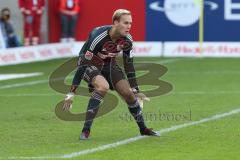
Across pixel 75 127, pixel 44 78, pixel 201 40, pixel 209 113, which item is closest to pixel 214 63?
pixel 201 40

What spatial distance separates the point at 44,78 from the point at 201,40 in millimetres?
6469

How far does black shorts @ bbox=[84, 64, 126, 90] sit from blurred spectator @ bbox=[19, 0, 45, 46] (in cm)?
1498

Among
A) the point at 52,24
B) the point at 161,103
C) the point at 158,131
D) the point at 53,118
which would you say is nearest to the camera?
the point at 158,131

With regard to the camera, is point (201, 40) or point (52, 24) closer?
point (201, 40)

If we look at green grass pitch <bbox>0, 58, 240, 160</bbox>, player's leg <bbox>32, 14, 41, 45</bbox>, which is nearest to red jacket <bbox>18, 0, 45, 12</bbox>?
player's leg <bbox>32, 14, 41, 45</bbox>

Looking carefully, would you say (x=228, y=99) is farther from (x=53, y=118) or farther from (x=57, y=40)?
(x=57, y=40)

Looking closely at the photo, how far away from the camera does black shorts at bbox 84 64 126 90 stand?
10.7 metres

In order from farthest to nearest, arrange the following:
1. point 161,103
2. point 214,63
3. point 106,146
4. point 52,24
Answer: point 52,24 → point 214,63 → point 161,103 → point 106,146

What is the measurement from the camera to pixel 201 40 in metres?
24.7

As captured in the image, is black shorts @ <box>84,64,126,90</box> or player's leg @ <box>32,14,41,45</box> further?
player's leg @ <box>32,14,41,45</box>

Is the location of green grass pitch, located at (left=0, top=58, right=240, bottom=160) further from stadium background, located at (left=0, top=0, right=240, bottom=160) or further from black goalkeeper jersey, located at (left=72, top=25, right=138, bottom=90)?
black goalkeeper jersey, located at (left=72, top=25, right=138, bottom=90)

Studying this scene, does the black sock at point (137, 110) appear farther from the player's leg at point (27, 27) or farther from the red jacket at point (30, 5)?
the player's leg at point (27, 27)

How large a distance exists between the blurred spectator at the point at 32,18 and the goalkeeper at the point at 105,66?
589 inches

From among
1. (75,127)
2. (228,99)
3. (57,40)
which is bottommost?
(57,40)
